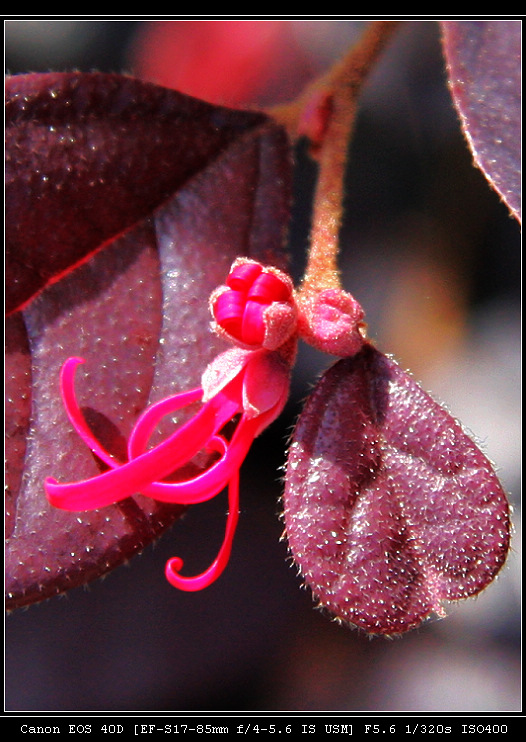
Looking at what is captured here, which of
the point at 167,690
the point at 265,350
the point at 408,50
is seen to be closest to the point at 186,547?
the point at 167,690

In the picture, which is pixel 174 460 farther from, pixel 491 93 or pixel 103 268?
pixel 491 93

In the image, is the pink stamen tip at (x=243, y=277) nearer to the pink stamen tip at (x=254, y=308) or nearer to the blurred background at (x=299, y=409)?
the pink stamen tip at (x=254, y=308)

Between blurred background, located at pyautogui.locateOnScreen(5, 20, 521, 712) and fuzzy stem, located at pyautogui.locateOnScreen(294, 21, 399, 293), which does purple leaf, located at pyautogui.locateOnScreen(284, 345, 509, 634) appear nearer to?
fuzzy stem, located at pyautogui.locateOnScreen(294, 21, 399, 293)

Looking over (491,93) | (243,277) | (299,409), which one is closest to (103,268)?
(243,277)

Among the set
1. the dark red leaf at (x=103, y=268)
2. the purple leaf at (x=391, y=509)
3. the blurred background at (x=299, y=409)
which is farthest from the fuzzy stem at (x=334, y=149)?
the blurred background at (x=299, y=409)

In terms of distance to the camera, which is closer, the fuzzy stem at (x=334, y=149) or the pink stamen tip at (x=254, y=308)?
the pink stamen tip at (x=254, y=308)

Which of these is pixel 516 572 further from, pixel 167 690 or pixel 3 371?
pixel 3 371

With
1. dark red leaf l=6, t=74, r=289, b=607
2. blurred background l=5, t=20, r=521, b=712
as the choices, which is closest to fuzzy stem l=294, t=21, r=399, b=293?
dark red leaf l=6, t=74, r=289, b=607
